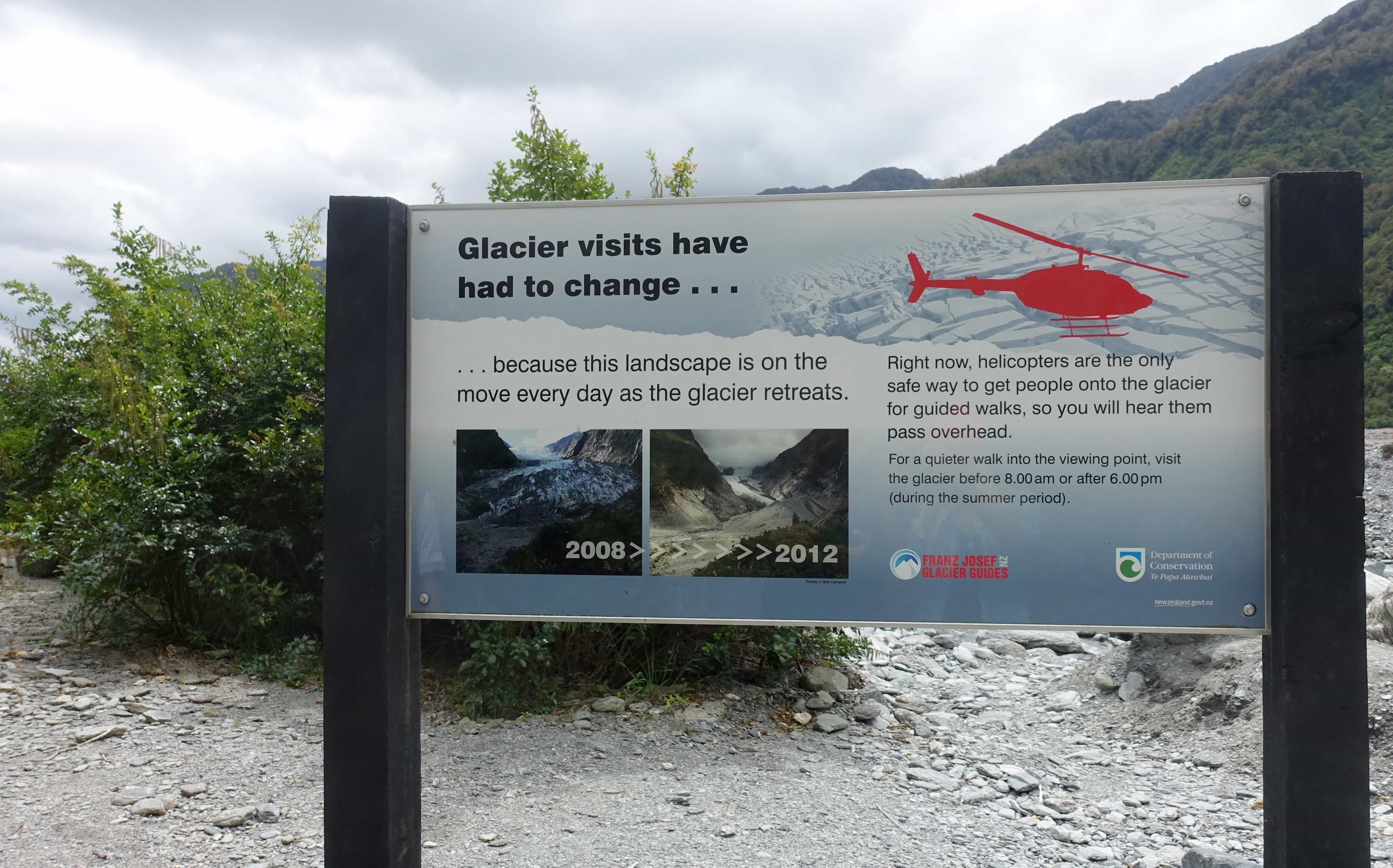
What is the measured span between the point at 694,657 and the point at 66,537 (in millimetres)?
4502

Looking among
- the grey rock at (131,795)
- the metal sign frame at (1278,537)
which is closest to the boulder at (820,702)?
the metal sign frame at (1278,537)

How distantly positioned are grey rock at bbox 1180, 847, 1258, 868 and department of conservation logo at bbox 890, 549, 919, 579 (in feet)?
6.04

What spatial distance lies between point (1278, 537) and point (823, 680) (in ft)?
12.0

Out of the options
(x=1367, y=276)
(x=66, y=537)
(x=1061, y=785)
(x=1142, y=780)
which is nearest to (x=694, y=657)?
(x=1061, y=785)

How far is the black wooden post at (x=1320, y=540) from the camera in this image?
83.7 inches

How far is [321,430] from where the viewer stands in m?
5.56

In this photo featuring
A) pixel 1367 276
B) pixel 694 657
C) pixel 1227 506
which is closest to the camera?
pixel 1227 506

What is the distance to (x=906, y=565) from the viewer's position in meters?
2.34

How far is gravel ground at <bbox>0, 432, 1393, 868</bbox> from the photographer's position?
11.5 feet

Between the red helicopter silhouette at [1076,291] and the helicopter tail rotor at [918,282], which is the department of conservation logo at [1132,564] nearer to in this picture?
the red helicopter silhouette at [1076,291]

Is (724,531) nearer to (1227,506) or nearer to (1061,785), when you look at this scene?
(1227,506)

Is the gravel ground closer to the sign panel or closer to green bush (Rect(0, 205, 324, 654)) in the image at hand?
green bush (Rect(0, 205, 324, 654))

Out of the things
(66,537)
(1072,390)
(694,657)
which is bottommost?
(694,657)

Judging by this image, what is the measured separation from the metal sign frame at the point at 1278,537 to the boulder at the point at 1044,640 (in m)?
4.91
